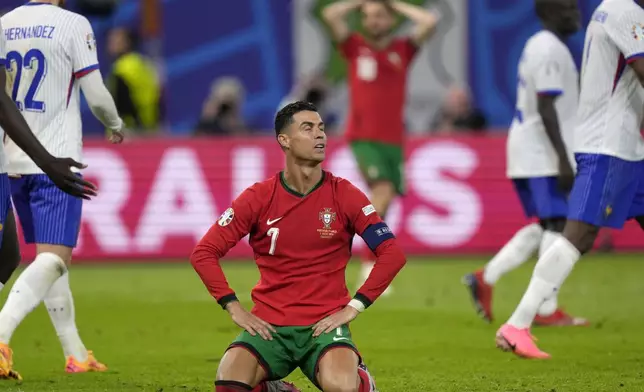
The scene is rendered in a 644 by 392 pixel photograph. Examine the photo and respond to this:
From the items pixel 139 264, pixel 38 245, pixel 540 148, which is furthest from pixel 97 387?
pixel 139 264

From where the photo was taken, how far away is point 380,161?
1327 cm

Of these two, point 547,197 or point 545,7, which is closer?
point 545,7

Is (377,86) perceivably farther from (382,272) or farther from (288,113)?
(382,272)

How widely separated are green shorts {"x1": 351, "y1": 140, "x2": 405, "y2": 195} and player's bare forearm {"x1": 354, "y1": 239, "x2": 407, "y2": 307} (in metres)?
6.49

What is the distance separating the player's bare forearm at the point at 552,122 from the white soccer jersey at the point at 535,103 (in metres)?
0.07

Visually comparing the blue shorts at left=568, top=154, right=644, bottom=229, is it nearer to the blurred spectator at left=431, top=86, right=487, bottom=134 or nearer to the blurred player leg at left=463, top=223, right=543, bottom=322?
the blurred player leg at left=463, top=223, right=543, bottom=322

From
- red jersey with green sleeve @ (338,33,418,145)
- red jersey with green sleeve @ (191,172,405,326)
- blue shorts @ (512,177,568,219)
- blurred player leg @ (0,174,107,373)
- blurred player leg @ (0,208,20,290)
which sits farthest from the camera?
red jersey with green sleeve @ (338,33,418,145)

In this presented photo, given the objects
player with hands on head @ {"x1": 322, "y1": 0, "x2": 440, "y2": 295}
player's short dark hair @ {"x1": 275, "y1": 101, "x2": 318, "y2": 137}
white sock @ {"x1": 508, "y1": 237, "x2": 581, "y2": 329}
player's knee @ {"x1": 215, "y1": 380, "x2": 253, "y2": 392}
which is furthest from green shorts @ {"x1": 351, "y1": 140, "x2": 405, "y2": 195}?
player's knee @ {"x1": 215, "y1": 380, "x2": 253, "y2": 392}

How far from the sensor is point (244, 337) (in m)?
6.59

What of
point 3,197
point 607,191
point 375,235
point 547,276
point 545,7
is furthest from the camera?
point 545,7

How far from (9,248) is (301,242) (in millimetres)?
1863

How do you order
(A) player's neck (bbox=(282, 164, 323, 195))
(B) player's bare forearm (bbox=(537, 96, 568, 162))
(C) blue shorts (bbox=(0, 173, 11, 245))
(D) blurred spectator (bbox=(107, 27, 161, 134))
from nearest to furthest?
(A) player's neck (bbox=(282, 164, 323, 195)) < (C) blue shorts (bbox=(0, 173, 11, 245)) < (B) player's bare forearm (bbox=(537, 96, 568, 162)) < (D) blurred spectator (bbox=(107, 27, 161, 134))

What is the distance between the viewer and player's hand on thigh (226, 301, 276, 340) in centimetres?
648

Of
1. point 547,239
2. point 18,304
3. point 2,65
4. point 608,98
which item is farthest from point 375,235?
point 547,239
